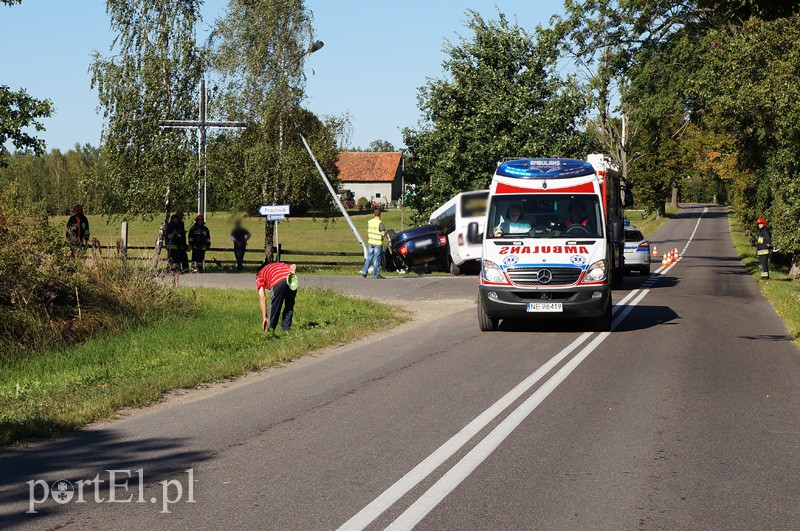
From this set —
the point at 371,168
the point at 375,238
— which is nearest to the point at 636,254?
the point at 375,238

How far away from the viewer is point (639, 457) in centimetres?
731

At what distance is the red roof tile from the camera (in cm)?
13975

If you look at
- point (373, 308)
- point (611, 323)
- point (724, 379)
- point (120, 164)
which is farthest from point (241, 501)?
point (120, 164)

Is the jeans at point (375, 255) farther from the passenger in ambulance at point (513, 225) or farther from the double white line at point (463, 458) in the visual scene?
the double white line at point (463, 458)

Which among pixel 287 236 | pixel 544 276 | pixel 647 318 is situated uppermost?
pixel 544 276

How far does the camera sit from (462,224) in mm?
31297

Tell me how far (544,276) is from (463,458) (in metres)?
8.46

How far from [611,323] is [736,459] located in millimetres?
9743

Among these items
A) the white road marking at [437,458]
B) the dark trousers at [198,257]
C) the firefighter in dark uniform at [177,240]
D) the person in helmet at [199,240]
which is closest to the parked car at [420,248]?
the person in helmet at [199,240]

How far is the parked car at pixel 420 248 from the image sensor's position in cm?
3117

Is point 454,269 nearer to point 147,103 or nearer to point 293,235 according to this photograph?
point 147,103

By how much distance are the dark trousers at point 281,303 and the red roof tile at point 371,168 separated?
407 feet

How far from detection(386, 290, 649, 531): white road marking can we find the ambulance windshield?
4477mm

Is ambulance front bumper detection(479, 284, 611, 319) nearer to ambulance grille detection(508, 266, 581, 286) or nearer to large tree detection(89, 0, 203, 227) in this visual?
ambulance grille detection(508, 266, 581, 286)
